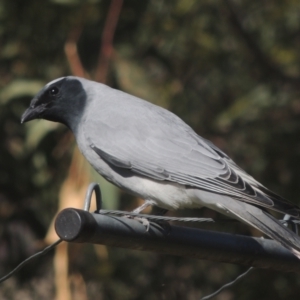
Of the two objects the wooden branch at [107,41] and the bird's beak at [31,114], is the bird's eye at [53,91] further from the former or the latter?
the wooden branch at [107,41]

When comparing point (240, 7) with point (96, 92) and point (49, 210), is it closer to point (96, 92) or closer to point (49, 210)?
point (49, 210)

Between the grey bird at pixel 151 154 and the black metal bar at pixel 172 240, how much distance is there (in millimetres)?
243

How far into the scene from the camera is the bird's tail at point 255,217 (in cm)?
262

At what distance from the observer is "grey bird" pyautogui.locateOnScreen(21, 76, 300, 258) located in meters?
3.04

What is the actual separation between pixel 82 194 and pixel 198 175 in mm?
1393

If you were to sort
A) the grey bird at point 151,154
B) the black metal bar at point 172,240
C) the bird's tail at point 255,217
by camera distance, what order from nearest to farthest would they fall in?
1. the black metal bar at point 172,240
2. the bird's tail at point 255,217
3. the grey bird at point 151,154

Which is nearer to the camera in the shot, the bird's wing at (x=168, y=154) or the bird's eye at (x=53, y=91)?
the bird's wing at (x=168, y=154)

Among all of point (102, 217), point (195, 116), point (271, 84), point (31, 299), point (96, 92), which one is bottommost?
point (31, 299)

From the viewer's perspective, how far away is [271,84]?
5926 millimetres

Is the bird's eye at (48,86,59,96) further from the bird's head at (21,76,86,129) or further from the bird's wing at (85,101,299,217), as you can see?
the bird's wing at (85,101,299,217)

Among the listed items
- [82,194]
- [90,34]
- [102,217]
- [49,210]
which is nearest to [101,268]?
[49,210]

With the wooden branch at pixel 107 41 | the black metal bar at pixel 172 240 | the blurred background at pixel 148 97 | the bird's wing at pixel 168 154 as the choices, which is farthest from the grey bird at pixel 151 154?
the blurred background at pixel 148 97

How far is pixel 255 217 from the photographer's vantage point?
2.89 meters

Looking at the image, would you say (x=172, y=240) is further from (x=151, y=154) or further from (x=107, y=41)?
(x=107, y=41)
